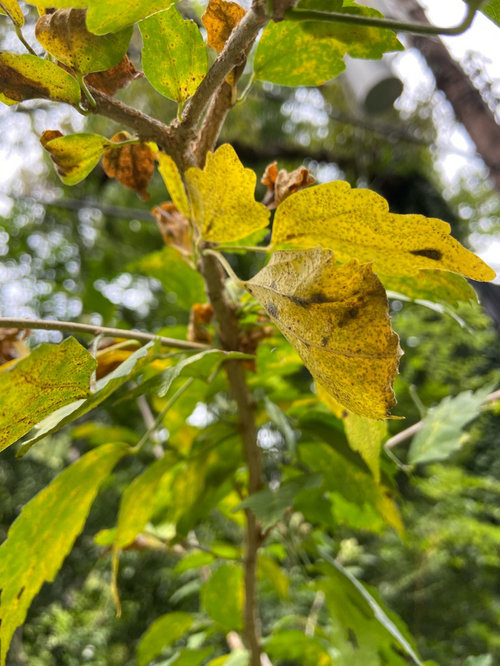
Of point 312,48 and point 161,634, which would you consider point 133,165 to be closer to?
point 312,48

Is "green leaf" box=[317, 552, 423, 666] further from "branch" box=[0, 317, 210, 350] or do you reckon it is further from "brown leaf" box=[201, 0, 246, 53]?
"brown leaf" box=[201, 0, 246, 53]

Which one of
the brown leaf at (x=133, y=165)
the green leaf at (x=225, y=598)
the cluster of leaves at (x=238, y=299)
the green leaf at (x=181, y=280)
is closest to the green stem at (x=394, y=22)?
the cluster of leaves at (x=238, y=299)

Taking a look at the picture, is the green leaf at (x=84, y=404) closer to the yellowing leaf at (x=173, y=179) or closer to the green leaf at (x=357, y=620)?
the yellowing leaf at (x=173, y=179)

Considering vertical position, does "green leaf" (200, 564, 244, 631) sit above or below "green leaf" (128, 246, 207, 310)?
below

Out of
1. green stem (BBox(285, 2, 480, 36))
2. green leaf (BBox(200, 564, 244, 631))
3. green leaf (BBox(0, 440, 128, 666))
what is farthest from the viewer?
green leaf (BBox(200, 564, 244, 631))

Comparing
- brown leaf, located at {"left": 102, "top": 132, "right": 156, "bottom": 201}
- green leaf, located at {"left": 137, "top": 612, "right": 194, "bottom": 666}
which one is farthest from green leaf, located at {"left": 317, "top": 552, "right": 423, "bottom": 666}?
brown leaf, located at {"left": 102, "top": 132, "right": 156, "bottom": 201}

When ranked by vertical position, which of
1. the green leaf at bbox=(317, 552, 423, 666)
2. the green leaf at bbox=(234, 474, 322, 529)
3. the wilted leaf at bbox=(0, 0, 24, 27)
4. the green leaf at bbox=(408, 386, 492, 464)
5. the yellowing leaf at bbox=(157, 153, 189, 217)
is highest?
the wilted leaf at bbox=(0, 0, 24, 27)
